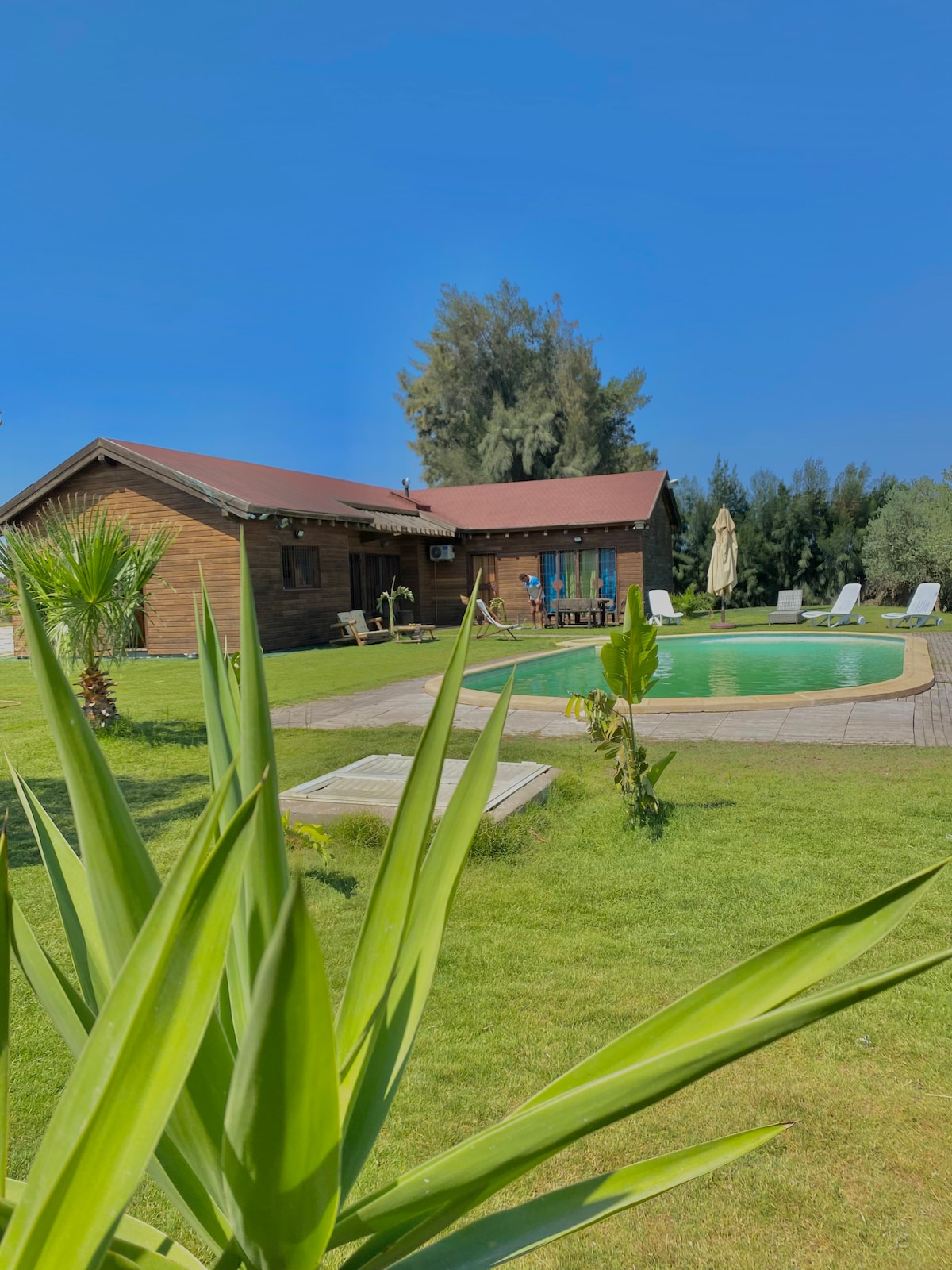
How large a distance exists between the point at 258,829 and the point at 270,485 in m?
21.7

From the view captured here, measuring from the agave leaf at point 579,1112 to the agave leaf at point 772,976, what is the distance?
0.28ft

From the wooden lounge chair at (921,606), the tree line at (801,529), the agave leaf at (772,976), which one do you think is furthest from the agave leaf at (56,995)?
the tree line at (801,529)

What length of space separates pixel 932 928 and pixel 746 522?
28.8 m

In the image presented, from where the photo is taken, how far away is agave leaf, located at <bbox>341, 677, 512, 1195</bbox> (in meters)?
1.08

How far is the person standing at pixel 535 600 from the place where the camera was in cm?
2561

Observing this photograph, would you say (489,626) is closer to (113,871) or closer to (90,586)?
(90,586)

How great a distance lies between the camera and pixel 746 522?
99.9 ft

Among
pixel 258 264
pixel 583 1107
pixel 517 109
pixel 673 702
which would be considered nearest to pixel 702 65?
pixel 517 109

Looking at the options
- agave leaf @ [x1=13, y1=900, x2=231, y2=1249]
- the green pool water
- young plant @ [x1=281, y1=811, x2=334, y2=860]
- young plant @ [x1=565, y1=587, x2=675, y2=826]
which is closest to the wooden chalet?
the green pool water

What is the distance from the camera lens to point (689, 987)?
3.14m

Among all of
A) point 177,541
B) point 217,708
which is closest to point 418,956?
point 217,708

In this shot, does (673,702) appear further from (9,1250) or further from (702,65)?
(702,65)

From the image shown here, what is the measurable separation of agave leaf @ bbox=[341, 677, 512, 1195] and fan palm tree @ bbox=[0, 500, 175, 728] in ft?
24.5

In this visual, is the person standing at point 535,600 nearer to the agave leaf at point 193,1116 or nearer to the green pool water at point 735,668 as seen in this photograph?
the green pool water at point 735,668
